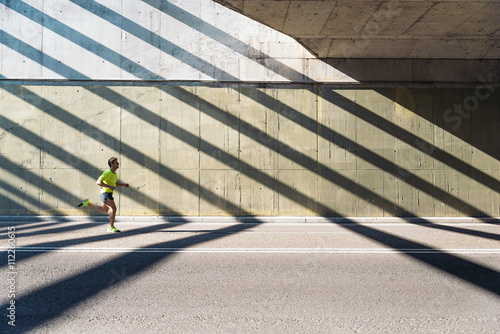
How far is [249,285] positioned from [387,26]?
7.93 metres

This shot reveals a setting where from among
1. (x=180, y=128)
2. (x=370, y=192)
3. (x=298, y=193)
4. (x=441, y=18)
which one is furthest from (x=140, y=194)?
(x=441, y=18)

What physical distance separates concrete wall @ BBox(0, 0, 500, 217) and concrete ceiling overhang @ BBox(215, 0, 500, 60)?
22.7 inches

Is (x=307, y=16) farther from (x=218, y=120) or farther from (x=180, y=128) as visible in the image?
(x=180, y=128)

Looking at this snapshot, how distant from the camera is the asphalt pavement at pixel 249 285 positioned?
2.92 meters

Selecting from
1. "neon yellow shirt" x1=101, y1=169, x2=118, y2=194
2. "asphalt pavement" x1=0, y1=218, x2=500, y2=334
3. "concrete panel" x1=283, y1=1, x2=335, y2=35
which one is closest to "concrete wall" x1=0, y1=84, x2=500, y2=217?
"concrete panel" x1=283, y1=1, x2=335, y2=35

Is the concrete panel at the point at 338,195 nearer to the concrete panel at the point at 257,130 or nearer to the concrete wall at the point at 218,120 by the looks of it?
the concrete wall at the point at 218,120

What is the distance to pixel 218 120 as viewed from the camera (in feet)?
33.3

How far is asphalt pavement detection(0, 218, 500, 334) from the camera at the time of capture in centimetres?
292

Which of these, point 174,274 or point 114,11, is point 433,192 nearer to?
point 174,274

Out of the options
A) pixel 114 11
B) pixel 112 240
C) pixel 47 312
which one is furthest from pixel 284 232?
pixel 114 11

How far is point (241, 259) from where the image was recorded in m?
4.93

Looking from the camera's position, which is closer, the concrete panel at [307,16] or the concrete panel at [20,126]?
the concrete panel at [307,16]

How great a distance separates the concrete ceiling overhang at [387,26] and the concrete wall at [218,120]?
576mm

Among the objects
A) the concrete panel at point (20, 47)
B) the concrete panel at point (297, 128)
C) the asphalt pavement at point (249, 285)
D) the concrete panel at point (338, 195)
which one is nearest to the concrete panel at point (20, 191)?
the concrete panel at point (20, 47)
